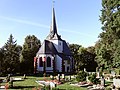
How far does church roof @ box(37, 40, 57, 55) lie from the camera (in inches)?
2454

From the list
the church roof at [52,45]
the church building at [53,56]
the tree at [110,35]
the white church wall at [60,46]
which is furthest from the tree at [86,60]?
the tree at [110,35]

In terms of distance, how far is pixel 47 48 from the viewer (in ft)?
207

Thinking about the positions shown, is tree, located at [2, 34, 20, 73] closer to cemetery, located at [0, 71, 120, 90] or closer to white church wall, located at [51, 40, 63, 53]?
white church wall, located at [51, 40, 63, 53]

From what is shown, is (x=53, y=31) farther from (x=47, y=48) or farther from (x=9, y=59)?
(x=9, y=59)

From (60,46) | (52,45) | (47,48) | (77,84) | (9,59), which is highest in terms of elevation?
(52,45)

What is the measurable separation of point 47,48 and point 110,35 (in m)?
31.9

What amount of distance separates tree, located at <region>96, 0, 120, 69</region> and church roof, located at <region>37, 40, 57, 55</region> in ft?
95.6

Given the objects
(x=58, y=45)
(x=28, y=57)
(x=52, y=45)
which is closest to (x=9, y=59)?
(x=28, y=57)

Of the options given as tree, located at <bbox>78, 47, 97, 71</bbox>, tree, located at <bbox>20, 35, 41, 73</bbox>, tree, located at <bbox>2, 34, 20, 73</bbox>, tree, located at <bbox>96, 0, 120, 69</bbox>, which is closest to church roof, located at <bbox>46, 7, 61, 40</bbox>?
tree, located at <bbox>20, 35, 41, 73</bbox>

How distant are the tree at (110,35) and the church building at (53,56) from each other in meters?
29.0

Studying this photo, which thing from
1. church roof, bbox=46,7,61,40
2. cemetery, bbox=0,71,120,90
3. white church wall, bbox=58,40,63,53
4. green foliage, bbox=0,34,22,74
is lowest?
cemetery, bbox=0,71,120,90

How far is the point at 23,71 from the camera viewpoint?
64438 mm

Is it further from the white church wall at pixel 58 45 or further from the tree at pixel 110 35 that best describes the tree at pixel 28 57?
the tree at pixel 110 35

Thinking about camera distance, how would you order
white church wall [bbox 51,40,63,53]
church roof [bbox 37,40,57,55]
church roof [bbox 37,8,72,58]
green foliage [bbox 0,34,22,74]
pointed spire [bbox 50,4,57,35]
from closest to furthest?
green foliage [bbox 0,34,22,74] → church roof [bbox 37,40,57,55] → church roof [bbox 37,8,72,58] → white church wall [bbox 51,40,63,53] → pointed spire [bbox 50,4,57,35]
